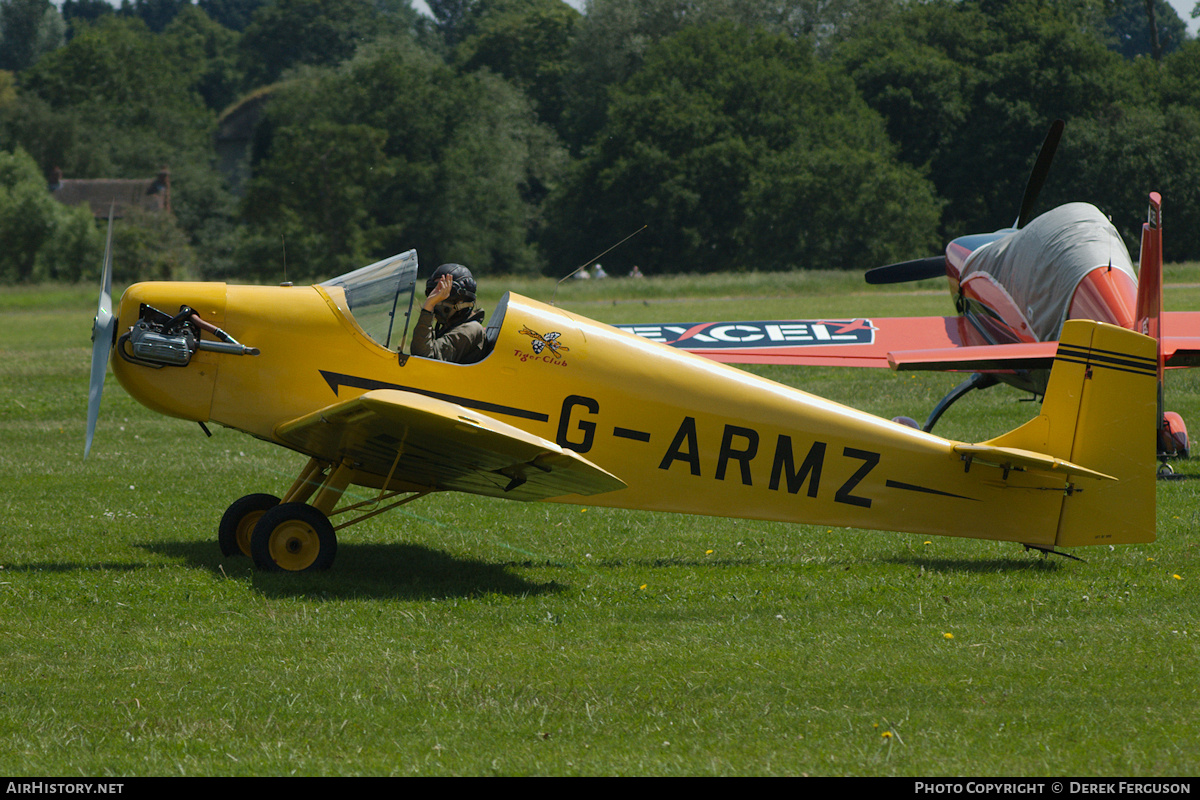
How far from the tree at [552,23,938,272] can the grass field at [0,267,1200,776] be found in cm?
5743

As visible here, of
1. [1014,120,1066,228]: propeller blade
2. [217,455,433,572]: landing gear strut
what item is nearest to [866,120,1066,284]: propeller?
[1014,120,1066,228]: propeller blade

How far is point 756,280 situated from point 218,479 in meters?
43.1

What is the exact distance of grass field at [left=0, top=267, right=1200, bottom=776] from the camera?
4.57m

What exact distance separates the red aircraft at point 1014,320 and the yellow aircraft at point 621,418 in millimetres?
2603

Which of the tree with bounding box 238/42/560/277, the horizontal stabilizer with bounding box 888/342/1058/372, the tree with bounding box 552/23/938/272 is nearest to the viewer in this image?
the horizontal stabilizer with bounding box 888/342/1058/372

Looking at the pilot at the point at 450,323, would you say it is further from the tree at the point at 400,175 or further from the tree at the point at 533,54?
the tree at the point at 533,54

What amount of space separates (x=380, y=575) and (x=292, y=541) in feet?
2.00

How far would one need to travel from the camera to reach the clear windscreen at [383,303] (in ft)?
24.3

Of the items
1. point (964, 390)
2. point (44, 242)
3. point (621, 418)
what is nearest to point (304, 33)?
point (44, 242)

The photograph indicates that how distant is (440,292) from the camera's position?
756cm

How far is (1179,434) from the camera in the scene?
11086 millimetres

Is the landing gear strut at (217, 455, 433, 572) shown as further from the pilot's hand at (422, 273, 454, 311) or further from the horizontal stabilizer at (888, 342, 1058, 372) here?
the horizontal stabilizer at (888, 342, 1058, 372)

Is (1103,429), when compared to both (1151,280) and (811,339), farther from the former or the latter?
(811,339)

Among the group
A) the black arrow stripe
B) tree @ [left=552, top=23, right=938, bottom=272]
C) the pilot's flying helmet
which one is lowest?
the black arrow stripe
